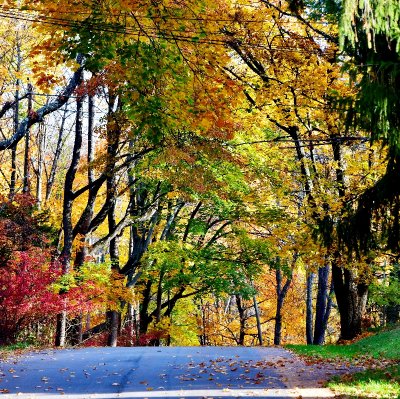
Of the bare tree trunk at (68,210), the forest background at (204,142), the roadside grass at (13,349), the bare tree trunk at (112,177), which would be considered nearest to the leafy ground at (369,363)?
the forest background at (204,142)

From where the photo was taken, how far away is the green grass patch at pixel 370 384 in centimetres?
686

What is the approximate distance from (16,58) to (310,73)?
1227 centimetres

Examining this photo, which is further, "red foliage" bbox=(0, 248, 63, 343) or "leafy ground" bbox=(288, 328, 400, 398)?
"red foliage" bbox=(0, 248, 63, 343)

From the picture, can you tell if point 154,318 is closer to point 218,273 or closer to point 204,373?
point 218,273

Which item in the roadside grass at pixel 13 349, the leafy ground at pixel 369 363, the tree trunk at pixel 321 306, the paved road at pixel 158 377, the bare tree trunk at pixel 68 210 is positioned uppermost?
the bare tree trunk at pixel 68 210

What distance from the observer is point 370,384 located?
24.2 feet

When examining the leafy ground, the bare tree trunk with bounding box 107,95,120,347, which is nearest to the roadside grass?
the bare tree trunk with bounding box 107,95,120,347

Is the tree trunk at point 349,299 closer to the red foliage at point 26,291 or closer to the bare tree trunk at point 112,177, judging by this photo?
the bare tree trunk at point 112,177

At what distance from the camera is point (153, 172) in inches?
717

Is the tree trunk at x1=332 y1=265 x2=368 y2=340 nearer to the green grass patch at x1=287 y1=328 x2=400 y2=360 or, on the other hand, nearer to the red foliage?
the green grass patch at x1=287 y1=328 x2=400 y2=360

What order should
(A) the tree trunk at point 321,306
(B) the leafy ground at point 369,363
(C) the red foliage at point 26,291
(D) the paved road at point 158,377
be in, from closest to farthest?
(B) the leafy ground at point 369,363, (D) the paved road at point 158,377, (C) the red foliage at point 26,291, (A) the tree trunk at point 321,306

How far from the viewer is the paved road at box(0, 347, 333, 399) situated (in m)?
7.50

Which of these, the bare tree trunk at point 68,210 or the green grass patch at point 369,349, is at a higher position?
the bare tree trunk at point 68,210

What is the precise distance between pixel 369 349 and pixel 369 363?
9.96 ft
